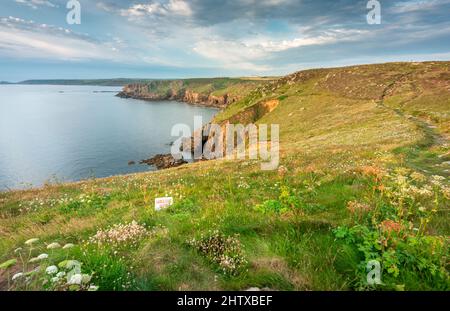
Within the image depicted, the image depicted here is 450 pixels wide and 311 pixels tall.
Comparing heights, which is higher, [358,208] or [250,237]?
[358,208]

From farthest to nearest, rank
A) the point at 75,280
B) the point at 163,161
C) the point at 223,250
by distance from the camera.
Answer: the point at 163,161, the point at 223,250, the point at 75,280

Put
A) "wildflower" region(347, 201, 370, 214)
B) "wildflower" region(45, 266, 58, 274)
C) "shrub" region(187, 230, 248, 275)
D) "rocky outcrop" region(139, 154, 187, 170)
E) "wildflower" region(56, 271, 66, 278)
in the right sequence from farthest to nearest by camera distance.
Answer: "rocky outcrop" region(139, 154, 187, 170) < "wildflower" region(347, 201, 370, 214) < "shrub" region(187, 230, 248, 275) < "wildflower" region(45, 266, 58, 274) < "wildflower" region(56, 271, 66, 278)

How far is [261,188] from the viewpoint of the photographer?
11.4m

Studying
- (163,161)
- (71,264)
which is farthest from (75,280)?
(163,161)

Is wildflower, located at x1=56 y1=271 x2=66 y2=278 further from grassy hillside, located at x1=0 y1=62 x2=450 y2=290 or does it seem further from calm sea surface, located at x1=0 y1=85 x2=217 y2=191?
calm sea surface, located at x1=0 y1=85 x2=217 y2=191

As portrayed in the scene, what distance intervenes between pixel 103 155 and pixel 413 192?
258ft

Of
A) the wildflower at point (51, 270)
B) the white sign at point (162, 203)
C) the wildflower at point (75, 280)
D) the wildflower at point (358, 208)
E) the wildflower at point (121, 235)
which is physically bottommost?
the white sign at point (162, 203)

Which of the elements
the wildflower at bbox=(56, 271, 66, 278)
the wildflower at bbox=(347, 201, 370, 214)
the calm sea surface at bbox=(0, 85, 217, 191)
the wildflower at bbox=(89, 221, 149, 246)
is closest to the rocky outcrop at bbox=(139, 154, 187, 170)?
the calm sea surface at bbox=(0, 85, 217, 191)

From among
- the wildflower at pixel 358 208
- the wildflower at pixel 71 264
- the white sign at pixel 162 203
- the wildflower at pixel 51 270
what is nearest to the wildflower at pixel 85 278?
the wildflower at pixel 71 264

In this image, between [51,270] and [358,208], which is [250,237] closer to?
[358,208]

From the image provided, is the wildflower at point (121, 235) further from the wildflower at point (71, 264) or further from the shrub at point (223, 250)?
the shrub at point (223, 250)

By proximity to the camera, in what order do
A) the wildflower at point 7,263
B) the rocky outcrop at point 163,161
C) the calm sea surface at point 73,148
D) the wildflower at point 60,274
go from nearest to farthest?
the wildflower at point 60,274, the wildflower at point 7,263, the calm sea surface at point 73,148, the rocky outcrop at point 163,161

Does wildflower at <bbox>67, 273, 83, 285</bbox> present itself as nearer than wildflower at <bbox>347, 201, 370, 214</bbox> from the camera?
Yes
